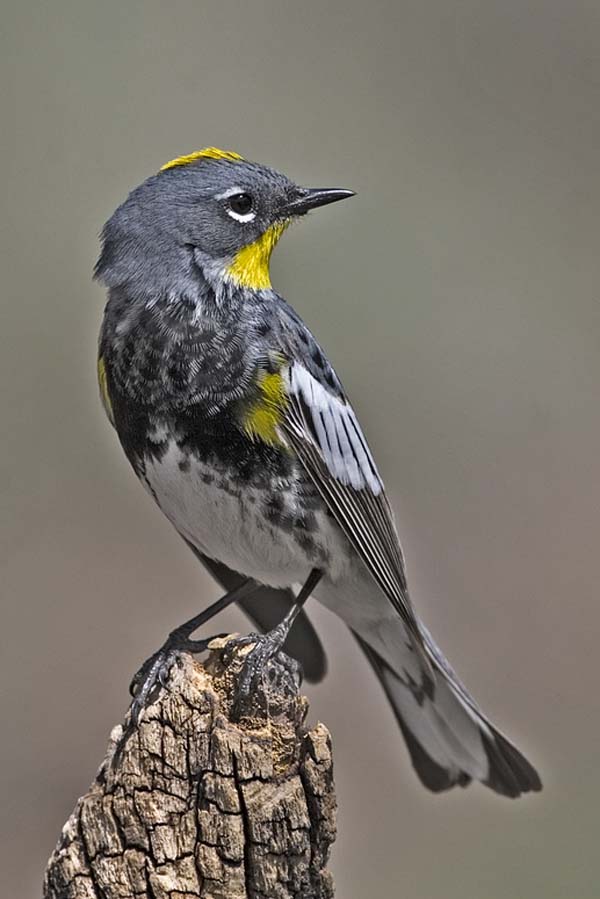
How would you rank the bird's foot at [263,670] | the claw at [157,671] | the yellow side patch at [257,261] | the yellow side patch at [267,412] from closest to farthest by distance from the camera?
the bird's foot at [263,670] → the claw at [157,671] → the yellow side patch at [267,412] → the yellow side patch at [257,261]

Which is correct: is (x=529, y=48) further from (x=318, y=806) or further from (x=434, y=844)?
(x=318, y=806)

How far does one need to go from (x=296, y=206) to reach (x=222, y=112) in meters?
4.70

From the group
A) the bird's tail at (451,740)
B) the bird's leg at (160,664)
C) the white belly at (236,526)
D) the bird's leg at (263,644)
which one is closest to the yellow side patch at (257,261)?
the white belly at (236,526)

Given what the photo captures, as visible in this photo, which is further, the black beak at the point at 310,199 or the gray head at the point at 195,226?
the black beak at the point at 310,199

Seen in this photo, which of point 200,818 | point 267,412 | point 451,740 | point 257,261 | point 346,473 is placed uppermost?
point 257,261

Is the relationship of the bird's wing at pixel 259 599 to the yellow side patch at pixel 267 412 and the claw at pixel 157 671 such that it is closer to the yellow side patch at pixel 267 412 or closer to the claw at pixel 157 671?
the claw at pixel 157 671

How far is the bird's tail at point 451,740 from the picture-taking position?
466 cm

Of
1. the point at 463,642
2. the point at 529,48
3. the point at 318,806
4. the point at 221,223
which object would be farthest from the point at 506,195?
the point at 318,806

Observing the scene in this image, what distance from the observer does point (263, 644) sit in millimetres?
4020

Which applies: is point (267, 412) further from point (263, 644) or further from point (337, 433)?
point (263, 644)

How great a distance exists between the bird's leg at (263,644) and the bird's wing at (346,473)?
0.69 feet

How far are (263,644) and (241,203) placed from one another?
4.83ft

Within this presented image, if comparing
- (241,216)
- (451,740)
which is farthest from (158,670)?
(241,216)

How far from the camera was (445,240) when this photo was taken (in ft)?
30.0
